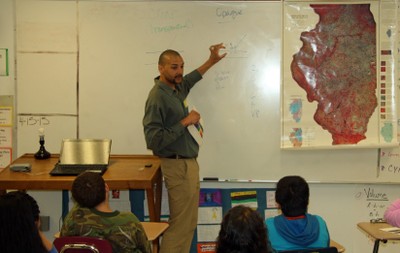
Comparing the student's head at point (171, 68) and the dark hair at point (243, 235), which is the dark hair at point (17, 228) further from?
the student's head at point (171, 68)

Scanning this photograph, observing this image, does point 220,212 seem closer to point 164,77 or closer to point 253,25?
point 164,77

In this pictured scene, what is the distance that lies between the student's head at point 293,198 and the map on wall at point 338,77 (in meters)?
1.75

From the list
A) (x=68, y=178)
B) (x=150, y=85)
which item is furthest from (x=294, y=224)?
(x=150, y=85)

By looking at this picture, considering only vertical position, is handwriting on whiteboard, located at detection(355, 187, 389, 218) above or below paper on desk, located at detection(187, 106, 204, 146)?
below

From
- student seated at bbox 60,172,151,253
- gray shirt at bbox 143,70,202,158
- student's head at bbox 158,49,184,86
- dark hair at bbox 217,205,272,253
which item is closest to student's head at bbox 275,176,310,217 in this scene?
dark hair at bbox 217,205,272,253

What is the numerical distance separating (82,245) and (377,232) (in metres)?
1.73

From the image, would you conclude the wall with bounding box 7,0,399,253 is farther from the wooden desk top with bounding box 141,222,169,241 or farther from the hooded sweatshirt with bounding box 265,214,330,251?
the hooded sweatshirt with bounding box 265,214,330,251

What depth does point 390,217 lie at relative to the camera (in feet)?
9.67

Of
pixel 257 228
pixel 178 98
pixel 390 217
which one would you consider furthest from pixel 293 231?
pixel 178 98

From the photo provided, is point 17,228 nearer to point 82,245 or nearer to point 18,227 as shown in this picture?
point 18,227

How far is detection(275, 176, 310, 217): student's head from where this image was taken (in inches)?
97.7

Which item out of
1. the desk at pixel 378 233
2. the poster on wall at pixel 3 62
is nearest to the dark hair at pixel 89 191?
the desk at pixel 378 233

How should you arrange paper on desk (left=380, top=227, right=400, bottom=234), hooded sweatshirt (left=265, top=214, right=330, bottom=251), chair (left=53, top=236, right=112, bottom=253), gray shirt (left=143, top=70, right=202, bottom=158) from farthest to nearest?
gray shirt (left=143, top=70, right=202, bottom=158)
paper on desk (left=380, top=227, right=400, bottom=234)
hooded sweatshirt (left=265, top=214, right=330, bottom=251)
chair (left=53, top=236, right=112, bottom=253)

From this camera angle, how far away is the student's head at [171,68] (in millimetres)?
3857
